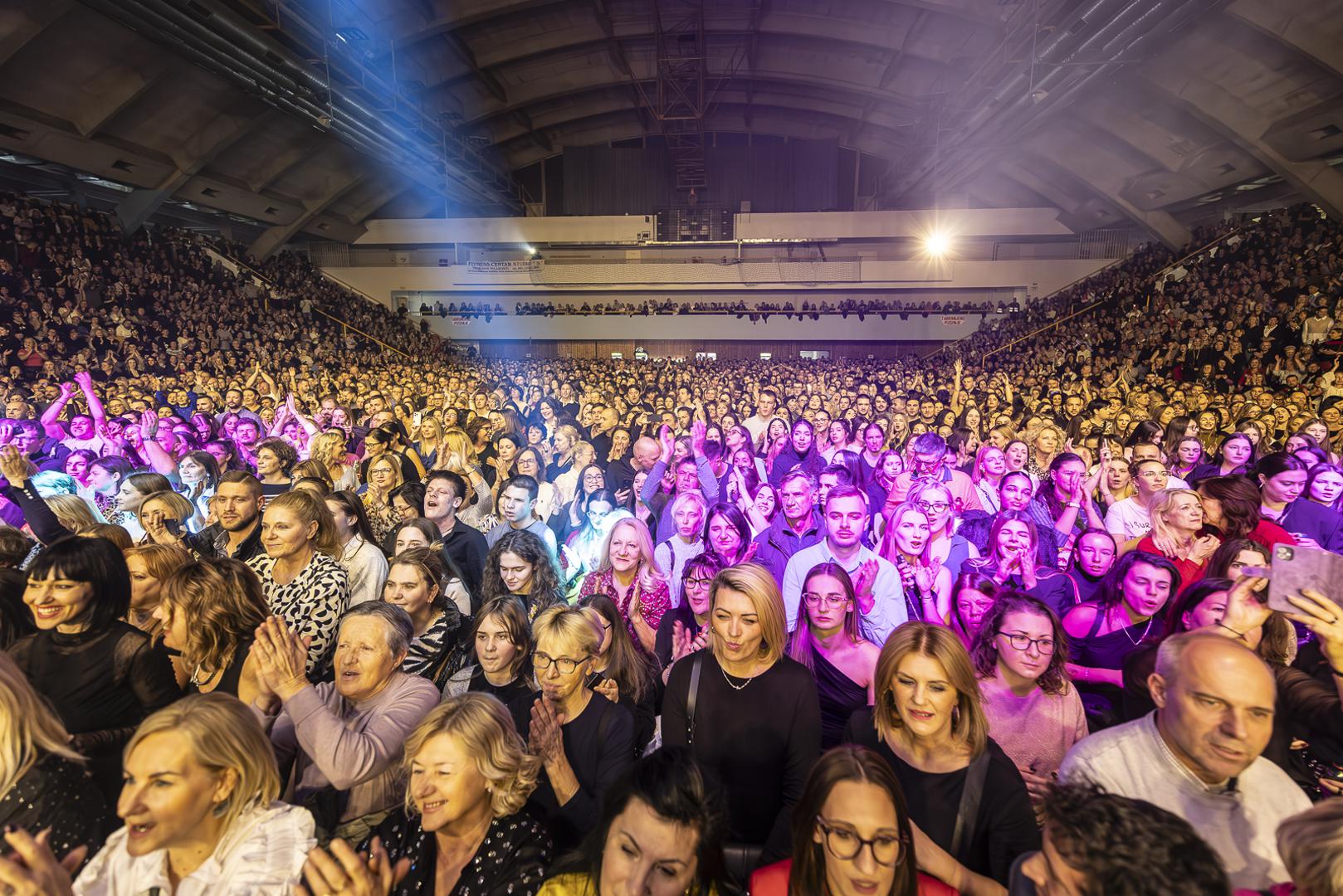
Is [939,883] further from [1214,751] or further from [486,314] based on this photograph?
[486,314]

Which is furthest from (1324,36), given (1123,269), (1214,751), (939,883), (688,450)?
(939,883)

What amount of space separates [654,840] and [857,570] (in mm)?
2121

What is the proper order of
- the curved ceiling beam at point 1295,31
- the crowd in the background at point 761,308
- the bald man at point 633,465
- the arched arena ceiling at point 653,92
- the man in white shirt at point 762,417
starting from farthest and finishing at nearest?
1. the crowd in the background at point 761,308
2. the arched arena ceiling at point 653,92
3. the curved ceiling beam at point 1295,31
4. the man in white shirt at point 762,417
5. the bald man at point 633,465

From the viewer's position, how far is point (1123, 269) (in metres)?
19.9

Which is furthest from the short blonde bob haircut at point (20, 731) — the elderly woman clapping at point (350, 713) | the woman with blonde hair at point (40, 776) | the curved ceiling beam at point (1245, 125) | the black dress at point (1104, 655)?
the curved ceiling beam at point (1245, 125)

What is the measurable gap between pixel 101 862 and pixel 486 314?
27.4 meters

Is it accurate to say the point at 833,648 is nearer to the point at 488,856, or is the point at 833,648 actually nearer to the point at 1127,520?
the point at 488,856

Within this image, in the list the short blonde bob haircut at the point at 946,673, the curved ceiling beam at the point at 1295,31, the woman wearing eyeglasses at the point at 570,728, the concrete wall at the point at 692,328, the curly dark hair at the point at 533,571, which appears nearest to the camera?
the short blonde bob haircut at the point at 946,673

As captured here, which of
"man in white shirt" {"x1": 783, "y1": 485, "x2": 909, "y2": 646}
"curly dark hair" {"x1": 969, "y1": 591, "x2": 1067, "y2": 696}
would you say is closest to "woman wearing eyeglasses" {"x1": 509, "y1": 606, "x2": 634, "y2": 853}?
"man in white shirt" {"x1": 783, "y1": 485, "x2": 909, "y2": 646}

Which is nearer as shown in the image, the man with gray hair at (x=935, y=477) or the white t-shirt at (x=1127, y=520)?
the white t-shirt at (x=1127, y=520)

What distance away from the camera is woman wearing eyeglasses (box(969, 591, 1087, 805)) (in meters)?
2.30

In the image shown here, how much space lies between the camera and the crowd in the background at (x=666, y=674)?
1482mm

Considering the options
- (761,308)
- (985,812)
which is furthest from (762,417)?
(761,308)

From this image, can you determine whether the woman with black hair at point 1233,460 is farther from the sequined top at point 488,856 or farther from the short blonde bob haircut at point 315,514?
the short blonde bob haircut at point 315,514
